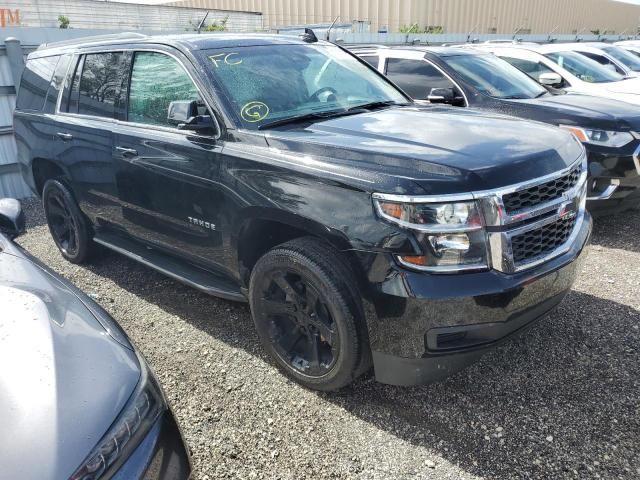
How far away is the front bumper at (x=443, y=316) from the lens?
7.46 feet

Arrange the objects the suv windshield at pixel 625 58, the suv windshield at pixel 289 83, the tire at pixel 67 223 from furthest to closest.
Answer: the suv windshield at pixel 625 58 → the tire at pixel 67 223 → the suv windshield at pixel 289 83

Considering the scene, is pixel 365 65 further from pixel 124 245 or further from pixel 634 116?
pixel 634 116

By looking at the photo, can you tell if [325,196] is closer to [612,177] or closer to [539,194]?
[539,194]

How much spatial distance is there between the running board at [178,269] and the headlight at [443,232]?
50.7 inches

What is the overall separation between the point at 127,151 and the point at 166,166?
1.59ft

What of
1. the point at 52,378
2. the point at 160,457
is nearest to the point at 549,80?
the point at 160,457

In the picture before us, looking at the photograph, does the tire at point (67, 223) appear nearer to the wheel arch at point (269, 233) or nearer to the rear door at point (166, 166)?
the rear door at point (166, 166)

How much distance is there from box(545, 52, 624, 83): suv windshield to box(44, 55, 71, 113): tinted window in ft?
24.7

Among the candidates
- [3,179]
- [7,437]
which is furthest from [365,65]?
[3,179]

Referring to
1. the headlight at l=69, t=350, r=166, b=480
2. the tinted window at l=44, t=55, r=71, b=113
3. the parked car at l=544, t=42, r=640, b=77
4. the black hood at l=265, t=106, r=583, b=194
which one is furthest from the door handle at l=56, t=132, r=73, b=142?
the parked car at l=544, t=42, r=640, b=77

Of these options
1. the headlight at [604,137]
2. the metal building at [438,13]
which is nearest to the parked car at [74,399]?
the headlight at [604,137]

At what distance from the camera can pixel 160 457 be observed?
1659mm

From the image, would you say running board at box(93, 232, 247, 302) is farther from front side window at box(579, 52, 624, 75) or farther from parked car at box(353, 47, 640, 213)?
front side window at box(579, 52, 624, 75)

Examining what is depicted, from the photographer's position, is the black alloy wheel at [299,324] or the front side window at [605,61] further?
the front side window at [605,61]
